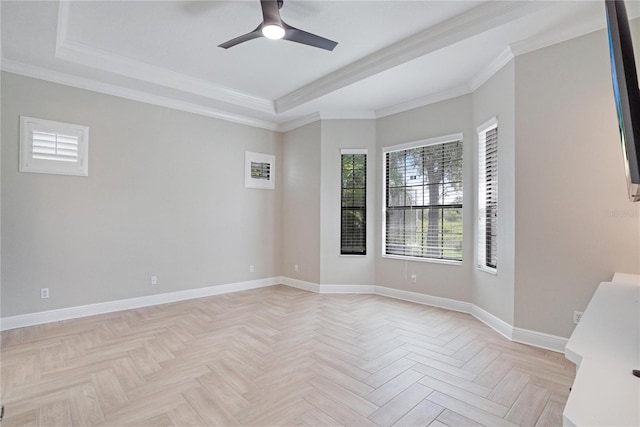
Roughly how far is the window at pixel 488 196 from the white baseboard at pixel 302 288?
635 millimetres

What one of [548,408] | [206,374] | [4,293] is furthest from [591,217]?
[4,293]

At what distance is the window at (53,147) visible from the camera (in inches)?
138

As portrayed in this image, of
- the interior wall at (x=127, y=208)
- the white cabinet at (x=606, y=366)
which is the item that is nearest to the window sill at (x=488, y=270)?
the white cabinet at (x=606, y=366)

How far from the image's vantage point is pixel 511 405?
80.8 inches

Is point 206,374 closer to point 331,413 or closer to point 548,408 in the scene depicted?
point 331,413

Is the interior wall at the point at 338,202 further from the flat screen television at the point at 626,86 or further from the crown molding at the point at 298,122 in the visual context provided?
the flat screen television at the point at 626,86

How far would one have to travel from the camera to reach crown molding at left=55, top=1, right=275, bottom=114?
10.6 feet

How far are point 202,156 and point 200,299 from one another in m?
2.23

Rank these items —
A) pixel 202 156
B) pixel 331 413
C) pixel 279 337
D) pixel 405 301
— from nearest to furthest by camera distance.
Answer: pixel 331 413 < pixel 279 337 < pixel 405 301 < pixel 202 156

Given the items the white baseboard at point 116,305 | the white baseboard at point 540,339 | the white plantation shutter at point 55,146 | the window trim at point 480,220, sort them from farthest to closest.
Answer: the window trim at point 480,220 → the white plantation shutter at point 55,146 → the white baseboard at point 116,305 → the white baseboard at point 540,339

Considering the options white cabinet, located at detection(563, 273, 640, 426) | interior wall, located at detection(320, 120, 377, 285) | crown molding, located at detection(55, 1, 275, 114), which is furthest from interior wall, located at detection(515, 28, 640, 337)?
crown molding, located at detection(55, 1, 275, 114)

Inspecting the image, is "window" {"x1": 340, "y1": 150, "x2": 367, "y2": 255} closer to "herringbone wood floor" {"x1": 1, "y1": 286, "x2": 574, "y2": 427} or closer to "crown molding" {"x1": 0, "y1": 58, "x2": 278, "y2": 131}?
"herringbone wood floor" {"x1": 1, "y1": 286, "x2": 574, "y2": 427}

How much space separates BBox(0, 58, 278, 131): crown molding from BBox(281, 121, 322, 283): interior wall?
0.89 m

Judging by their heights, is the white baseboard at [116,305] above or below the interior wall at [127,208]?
below
